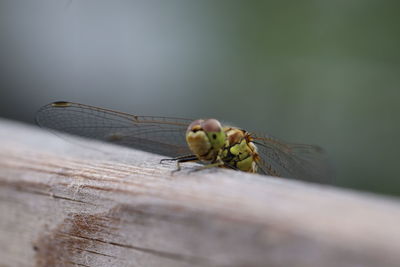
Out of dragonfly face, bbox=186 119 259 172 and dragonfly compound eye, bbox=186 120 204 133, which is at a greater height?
dragonfly compound eye, bbox=186 120 204 133

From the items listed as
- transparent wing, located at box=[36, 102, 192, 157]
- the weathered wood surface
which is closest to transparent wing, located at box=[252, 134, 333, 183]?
transparent wing, located at box=[36, 102, 192, 157]

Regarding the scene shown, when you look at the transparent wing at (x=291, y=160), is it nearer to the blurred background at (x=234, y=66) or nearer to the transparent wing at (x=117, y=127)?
the transparent wing at (x=117, y=127)

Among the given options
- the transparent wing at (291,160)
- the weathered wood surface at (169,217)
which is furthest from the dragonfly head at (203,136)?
the transparent wing at (291,160)

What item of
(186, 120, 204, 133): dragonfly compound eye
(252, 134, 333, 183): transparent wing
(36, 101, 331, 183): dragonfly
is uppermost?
(186, 120, 204, 133): dragonfly compound eye

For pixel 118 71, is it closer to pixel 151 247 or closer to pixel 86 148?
pixel 86 148

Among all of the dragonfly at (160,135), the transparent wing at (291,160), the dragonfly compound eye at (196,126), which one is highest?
the dragonfly compound eye at (196,126)

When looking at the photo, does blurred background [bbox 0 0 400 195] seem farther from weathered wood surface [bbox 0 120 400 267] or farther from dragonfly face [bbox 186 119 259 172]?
weathered wood surface [bbox 0 120 400 267]

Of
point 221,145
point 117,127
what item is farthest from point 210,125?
point 117,127
